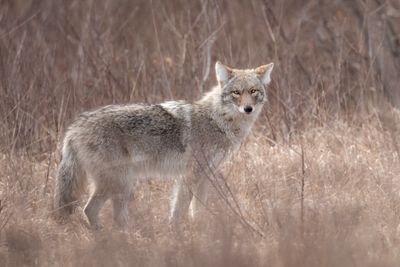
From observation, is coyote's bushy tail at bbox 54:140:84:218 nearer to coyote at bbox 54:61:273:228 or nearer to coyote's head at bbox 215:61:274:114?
coyote at bbox 54:61:273:228

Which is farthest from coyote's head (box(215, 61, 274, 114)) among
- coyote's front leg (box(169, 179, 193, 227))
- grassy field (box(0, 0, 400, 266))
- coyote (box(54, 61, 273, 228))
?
coyote's front leg (box(169, 179, 193, 227))

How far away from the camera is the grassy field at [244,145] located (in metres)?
4.43

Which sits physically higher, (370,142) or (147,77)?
(147,77)

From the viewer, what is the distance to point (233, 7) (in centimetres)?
1284

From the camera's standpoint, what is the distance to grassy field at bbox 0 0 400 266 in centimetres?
443

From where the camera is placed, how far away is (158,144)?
622cm

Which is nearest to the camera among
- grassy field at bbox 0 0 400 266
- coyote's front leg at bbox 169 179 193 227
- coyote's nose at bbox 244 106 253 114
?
Result: grassy field at bbox 0 0 400 266

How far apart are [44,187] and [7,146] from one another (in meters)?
0.62

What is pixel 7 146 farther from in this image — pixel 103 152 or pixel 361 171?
pixel 361 171

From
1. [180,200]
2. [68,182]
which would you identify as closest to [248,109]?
[180,200]

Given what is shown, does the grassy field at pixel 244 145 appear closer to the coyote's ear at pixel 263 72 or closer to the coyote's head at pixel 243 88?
the coyote's head at pixel 243 88

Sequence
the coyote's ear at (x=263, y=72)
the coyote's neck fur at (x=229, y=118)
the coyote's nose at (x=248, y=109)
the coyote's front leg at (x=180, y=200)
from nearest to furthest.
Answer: the coyote's front leg at (x=180, y=200)
the coyote's nose at (x=248, y=109)
the coyote's neck fur at (x=229, y=118)
the coyote's ear at (x=263, y=72)

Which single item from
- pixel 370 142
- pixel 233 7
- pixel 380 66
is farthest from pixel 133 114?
pixel 233 7

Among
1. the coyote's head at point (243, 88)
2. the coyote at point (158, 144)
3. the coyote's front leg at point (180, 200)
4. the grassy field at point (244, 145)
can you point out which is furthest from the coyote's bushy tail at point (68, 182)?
the coyote's head at point (243, 88)
